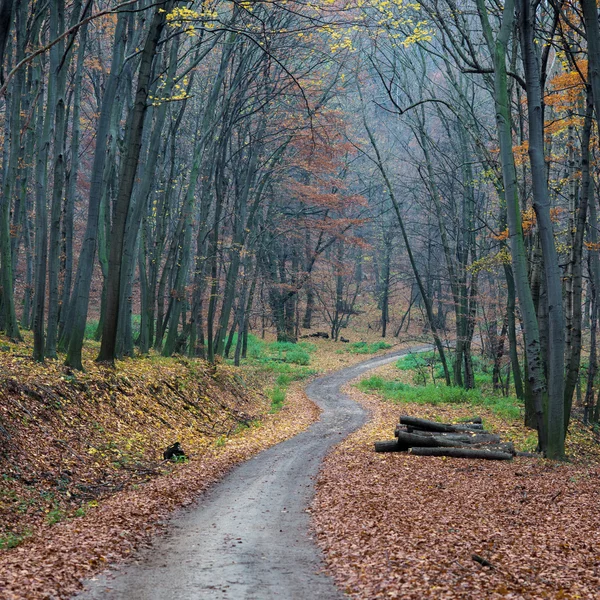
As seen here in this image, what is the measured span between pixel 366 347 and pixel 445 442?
27318 mm

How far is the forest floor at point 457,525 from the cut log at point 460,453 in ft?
1.41

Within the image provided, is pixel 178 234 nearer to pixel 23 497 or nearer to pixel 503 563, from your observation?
pixel 23 497

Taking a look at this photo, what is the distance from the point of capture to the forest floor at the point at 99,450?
19.4ft

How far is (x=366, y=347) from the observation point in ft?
129

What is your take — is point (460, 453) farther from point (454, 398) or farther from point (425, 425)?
point (454, 398)

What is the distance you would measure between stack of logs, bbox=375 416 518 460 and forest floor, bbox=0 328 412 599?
9.44 feet

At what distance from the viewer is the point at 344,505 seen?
7848mm

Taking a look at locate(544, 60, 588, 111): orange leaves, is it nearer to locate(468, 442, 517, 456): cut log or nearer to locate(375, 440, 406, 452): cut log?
locate(468, 442, 517, 456): cut log

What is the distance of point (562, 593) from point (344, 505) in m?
3.55

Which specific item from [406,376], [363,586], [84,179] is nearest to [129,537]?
[363,586]

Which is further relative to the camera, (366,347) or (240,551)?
(366,347)

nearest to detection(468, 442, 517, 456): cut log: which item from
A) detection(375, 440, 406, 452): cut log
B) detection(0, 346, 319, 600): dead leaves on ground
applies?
detection(375, 440, 406, 452): cut log

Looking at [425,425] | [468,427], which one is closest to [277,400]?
[425,425]

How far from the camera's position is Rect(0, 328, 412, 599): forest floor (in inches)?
233
